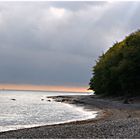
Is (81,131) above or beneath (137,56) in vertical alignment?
beneath

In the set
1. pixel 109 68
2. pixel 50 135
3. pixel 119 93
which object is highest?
pixel 109 68

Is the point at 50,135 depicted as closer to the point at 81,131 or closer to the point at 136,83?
the point at 81,131

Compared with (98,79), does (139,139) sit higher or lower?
lower

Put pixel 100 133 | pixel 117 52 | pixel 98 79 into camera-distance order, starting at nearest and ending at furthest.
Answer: pixel 100 133 → pixel 117 52 → pixel 98 79

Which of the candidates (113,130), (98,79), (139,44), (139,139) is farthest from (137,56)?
(139,139)

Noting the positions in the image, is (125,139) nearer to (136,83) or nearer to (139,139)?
(139,139)

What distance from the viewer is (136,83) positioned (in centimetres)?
8025

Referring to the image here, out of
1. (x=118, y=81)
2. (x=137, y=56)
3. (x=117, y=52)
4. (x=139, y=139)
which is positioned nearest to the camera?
(x=139, y=139)

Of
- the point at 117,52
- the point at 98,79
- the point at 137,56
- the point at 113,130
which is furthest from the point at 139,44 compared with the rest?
the point at 113,130

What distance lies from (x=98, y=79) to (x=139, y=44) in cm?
2942

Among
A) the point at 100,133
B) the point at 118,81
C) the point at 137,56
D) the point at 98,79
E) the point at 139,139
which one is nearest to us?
the point at 139,139

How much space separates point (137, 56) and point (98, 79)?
97.7 ft

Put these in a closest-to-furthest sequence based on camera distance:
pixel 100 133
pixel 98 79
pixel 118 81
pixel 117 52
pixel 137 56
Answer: pixel 100 133 < pixel 137 56 < pixel 118 81 < pixel 117 52 < pixel 98 79

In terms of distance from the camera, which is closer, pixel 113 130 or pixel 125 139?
pixel 125 139
